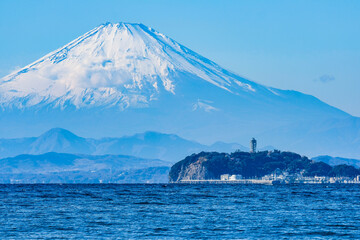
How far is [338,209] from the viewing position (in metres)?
102

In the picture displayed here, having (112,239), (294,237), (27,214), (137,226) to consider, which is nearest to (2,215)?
(27,214)

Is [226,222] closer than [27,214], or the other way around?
[226,222]

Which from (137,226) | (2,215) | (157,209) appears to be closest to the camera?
(137,226)

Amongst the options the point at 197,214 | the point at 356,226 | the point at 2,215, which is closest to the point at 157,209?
the point at 197,214

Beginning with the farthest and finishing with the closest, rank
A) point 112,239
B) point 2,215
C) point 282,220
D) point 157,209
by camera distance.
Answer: point 157,209 < point 2,215 < point 282,220 < point 112,239

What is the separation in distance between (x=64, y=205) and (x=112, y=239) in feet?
144

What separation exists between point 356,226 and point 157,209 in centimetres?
2960


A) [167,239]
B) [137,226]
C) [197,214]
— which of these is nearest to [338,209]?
[197,214]

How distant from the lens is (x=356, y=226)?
7788 centimetres

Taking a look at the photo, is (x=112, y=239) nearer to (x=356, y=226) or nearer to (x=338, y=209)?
(x=356, y=226)

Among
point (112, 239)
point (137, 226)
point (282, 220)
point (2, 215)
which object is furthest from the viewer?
point (2, 215)

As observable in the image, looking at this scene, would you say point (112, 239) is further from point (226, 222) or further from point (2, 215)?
point (2, 215)

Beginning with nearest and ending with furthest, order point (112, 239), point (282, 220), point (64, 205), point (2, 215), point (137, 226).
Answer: point (112, 239)
point (137, 226)
point (282, 220)
point (2, 215)
point (64, 205)

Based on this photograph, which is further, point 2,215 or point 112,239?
point 2,215
